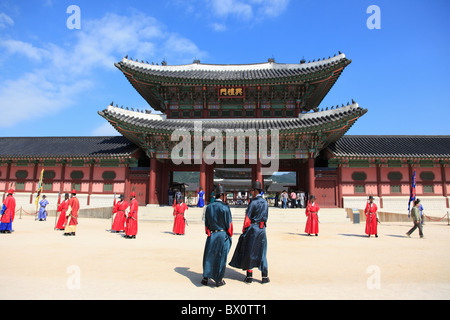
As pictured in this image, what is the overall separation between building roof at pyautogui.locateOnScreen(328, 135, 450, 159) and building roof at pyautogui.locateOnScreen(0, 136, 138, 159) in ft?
50.6

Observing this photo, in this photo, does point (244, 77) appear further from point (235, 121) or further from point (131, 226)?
point (131, 226)

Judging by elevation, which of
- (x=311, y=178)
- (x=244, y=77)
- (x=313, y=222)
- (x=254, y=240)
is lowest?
(x=313, y=222)

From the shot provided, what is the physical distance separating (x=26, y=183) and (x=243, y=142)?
16.9m

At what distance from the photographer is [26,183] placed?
20.8m

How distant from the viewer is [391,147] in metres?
20.2

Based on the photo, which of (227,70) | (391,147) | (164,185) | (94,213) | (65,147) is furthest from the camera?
(227,70)

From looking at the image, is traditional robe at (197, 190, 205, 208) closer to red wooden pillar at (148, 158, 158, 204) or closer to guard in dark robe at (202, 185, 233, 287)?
red wooden pillar at (148, 158, 158, 204)

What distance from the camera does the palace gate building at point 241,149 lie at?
→ 18250mm

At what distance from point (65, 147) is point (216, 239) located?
21.9 metres

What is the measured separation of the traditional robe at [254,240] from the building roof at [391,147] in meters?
14.8

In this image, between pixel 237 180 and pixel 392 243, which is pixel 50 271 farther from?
pixel 237 180

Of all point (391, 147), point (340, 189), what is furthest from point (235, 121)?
point (391, 147)

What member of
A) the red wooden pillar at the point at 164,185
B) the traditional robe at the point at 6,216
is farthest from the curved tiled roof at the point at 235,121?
the traditional robe at the point at 6,216

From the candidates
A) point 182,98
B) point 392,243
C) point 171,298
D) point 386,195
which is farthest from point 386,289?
point 182,98
